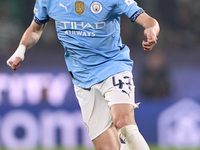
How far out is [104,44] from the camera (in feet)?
16.3

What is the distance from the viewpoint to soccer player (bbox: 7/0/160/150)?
15.6ft

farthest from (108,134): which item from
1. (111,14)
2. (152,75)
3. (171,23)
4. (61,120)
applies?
(171,23)

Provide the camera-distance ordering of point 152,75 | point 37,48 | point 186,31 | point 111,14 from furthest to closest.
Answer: point 186,31 → point 37,48 → point 152,75 → point 111,14

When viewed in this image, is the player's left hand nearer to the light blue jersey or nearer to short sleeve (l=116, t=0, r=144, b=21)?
short sleeve (l=116, t=0, r=144, b=21)

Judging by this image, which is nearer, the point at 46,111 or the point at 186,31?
the point at 46,111

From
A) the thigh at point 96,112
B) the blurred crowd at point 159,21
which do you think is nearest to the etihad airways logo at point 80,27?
the thigh at point 96,112

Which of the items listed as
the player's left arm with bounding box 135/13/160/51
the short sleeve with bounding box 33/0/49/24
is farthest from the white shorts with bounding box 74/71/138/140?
the short sleeve with bounding box 33/0/49/24

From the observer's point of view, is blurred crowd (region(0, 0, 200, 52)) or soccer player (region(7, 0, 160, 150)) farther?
blurred crowd (region(0, 0, 200, 52))

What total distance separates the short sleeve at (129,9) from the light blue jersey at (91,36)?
0.13 feet

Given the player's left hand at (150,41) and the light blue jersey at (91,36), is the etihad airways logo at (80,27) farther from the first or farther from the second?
the player's left hand at (150,41)

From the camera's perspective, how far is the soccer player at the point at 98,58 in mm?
4746

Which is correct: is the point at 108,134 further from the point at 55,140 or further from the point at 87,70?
the point at 55,140

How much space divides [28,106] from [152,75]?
90.0 inches

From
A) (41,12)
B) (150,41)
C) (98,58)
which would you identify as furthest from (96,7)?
(150,41)
